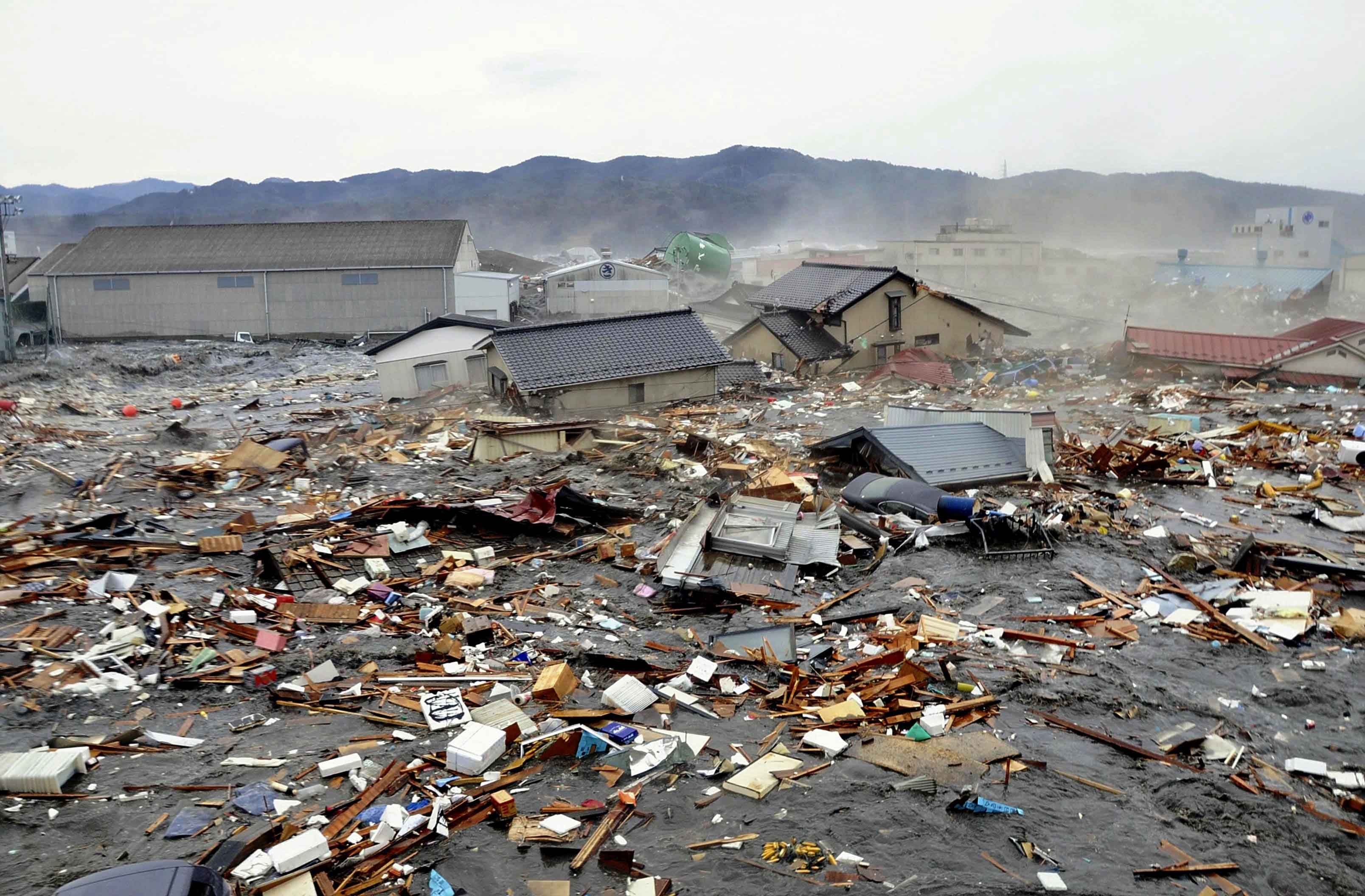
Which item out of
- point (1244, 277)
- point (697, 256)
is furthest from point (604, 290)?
point (1244, 277)

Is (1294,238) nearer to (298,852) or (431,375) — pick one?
(431,375)

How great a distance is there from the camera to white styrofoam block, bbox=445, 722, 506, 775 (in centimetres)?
720

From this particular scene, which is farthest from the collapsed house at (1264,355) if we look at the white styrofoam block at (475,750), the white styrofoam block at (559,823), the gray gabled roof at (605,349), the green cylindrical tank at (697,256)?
the green cylindrical tank at (697,256)

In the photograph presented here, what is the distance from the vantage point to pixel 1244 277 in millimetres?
57750

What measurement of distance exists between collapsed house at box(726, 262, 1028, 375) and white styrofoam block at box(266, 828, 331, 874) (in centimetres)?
2877

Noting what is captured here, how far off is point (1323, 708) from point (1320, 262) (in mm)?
76226

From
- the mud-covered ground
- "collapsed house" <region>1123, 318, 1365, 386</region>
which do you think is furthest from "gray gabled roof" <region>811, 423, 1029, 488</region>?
"collapsed house" <region>1123, 318, 1365, 386</region>

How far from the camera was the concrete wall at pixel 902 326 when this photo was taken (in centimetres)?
3434

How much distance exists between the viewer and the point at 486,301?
1734 inches

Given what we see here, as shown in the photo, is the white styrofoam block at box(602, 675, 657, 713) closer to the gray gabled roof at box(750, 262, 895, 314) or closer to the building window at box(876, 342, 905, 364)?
the gray gabled roof at box(750, 262, 895, 314)

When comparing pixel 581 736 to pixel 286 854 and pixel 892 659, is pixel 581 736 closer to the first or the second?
pixel 286 854

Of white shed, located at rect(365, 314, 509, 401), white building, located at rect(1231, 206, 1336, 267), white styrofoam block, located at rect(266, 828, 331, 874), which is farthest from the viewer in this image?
white building, located at rect(1231, 206, 1336, 267)

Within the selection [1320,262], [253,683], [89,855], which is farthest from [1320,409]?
[1320,262]

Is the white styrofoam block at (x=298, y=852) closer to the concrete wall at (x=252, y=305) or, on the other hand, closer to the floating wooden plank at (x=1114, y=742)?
Answer: the floating wooden plank at (x=1114, y=742)
